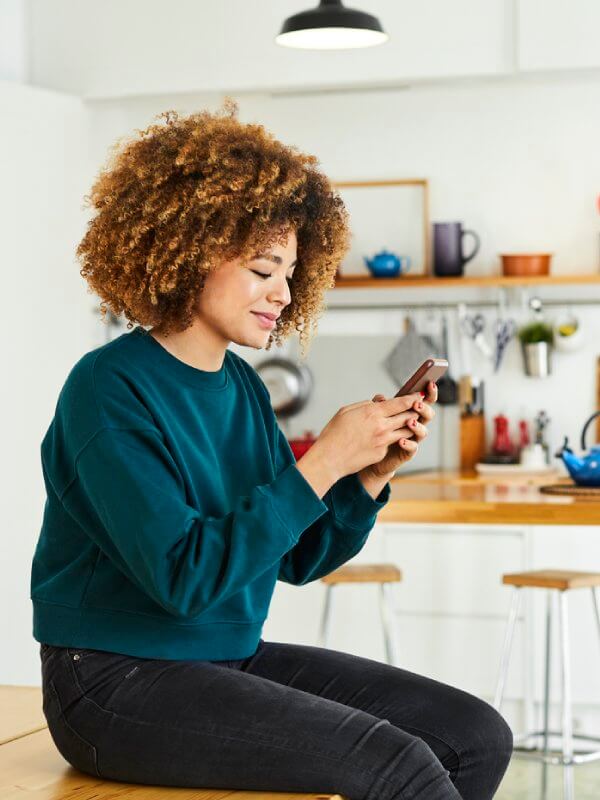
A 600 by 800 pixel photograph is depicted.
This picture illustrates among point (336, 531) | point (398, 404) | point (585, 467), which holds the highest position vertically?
point (398, 404)

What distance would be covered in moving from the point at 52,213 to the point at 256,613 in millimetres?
2991

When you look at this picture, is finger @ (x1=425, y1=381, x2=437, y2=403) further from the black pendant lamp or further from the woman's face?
the black pendant lamp

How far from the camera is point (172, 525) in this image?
4.99 feet

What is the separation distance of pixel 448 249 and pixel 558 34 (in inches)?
35.1

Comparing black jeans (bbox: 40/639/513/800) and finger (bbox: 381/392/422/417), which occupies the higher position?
finger (bbox: 381/392/422/417)

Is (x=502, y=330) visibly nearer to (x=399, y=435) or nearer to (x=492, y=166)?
(x=492, y=166)

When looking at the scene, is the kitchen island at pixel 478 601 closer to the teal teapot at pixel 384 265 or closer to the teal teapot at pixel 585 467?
the teal teapot at pixel 585 467

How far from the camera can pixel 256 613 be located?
1750 millimetres

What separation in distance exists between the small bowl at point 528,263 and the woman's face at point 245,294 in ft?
10.2

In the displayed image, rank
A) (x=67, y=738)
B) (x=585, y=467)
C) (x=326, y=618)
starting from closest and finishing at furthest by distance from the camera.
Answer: (x=67, y=738) < (x=326, y=618) < (x=585, y=467)

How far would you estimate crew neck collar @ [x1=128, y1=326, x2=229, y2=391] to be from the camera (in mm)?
1726

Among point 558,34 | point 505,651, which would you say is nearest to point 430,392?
point 505,651

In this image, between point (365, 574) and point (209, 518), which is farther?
point (365, 574)

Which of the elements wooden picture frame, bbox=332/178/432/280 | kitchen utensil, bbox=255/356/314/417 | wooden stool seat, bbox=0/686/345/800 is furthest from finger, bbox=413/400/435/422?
kitchen utensil, bbox=255/356/314/417
